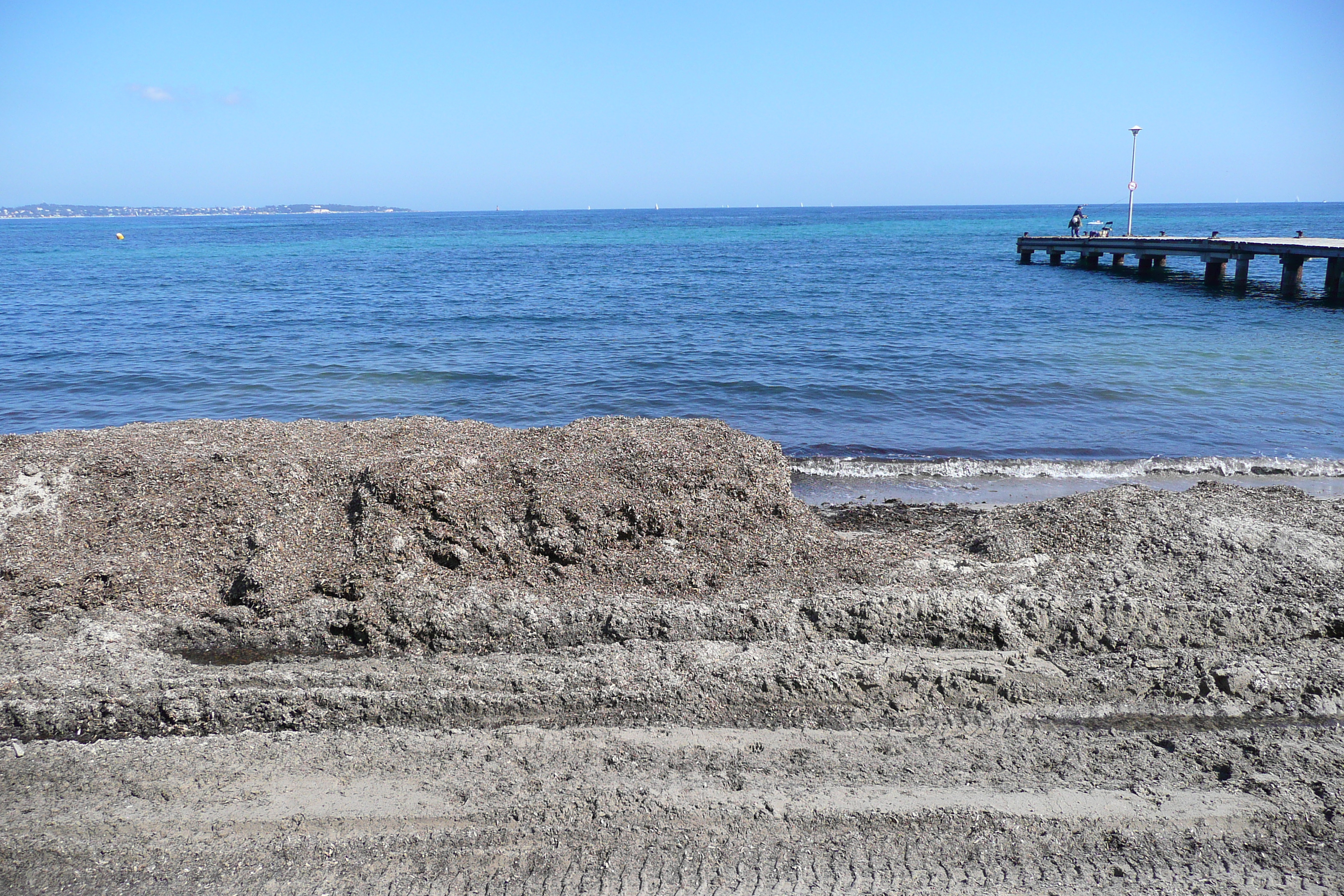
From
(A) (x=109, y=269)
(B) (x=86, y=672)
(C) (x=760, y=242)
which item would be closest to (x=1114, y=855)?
(B) (x=86, y=672)

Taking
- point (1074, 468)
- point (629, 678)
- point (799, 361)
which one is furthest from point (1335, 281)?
point (629, 678)

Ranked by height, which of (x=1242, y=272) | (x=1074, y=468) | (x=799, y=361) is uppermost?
(x=1242, y=272)

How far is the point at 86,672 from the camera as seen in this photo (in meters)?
4.56

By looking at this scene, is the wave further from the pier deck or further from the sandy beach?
the pier deck

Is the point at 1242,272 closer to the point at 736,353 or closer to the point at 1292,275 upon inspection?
the point at 1292,275

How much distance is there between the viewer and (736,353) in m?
17.5

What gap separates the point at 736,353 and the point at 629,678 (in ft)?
44.2

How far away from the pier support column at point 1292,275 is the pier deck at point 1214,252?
0.5 inches

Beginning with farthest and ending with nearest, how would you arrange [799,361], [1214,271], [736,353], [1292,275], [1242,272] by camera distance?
[1214,271], [1242,272], [1292,275], [736,353], [799,361]

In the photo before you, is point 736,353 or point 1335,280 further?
point 1335,280

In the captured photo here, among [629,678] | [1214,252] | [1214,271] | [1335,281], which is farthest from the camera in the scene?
[1214,271]

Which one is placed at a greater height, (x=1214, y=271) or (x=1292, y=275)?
(x=1214, y=271)

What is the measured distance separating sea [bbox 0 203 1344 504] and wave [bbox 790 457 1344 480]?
0.13 ft

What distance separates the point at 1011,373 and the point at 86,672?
14.3 meters
